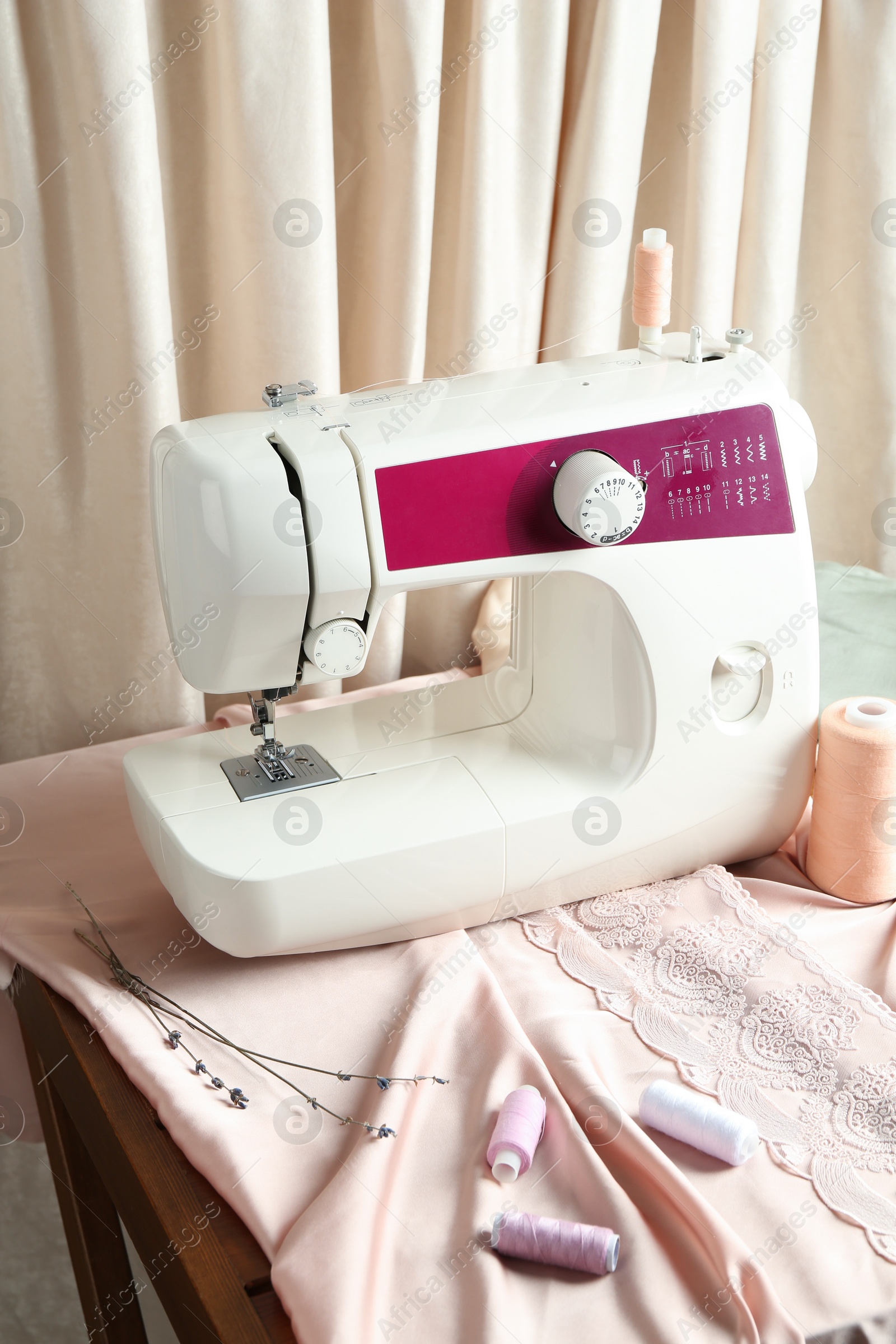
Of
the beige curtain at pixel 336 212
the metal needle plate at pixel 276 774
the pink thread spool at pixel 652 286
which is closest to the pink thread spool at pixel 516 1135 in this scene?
→ the metal needle plate at pixel 276 774

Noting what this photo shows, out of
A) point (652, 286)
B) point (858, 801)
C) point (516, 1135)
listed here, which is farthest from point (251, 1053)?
point (652, 286)

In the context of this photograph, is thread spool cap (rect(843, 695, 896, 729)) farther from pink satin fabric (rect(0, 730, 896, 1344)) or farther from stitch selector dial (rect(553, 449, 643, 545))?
stitch selector dial (rect(553, 449, 643, 545))

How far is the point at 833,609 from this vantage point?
5.28ft

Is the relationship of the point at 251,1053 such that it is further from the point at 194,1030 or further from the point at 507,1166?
the point at 507,1166

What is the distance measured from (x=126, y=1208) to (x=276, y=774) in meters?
0.40

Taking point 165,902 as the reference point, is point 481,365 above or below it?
above

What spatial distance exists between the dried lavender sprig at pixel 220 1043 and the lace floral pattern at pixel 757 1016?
21 cm

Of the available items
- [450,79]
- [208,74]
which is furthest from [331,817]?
[450,79]

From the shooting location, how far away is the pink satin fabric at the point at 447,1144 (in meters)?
0.76

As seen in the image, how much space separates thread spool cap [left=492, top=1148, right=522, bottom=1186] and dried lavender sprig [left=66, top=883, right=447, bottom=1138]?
0.09 meters

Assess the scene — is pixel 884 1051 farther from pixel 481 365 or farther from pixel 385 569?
pixel 481 365

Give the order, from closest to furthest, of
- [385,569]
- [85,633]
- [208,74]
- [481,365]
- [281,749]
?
[385,569] → [281,749] → [208,74] → [85,633] → [481,365]

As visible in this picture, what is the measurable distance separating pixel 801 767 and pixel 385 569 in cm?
53

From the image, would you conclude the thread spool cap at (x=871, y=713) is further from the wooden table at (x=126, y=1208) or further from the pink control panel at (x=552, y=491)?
the wooden table at (x=126, y=1208)
